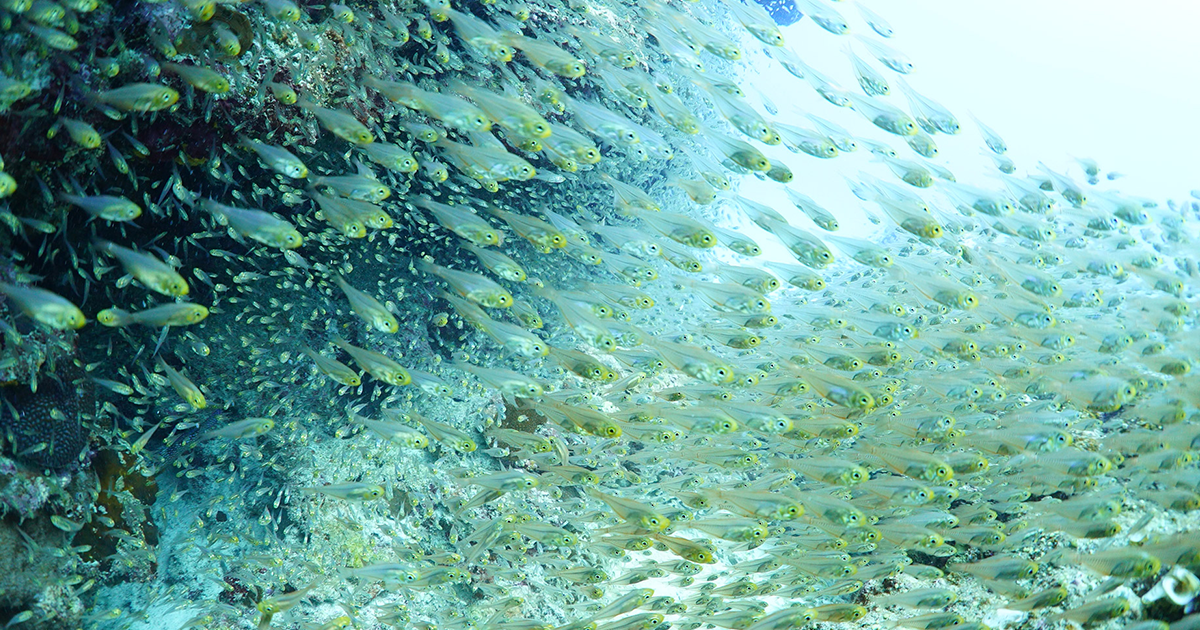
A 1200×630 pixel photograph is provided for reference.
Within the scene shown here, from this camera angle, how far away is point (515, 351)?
14.7 feet

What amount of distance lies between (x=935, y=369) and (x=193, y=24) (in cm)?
766

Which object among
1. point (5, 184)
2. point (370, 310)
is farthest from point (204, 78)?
point (370, 310)

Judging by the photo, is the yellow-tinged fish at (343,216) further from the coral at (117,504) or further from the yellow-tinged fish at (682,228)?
the coral at (117,504)

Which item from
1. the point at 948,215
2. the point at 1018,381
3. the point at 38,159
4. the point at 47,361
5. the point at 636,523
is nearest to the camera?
the point at 38,159

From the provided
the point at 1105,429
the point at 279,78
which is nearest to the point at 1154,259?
the point at 1105,429

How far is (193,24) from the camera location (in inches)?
153

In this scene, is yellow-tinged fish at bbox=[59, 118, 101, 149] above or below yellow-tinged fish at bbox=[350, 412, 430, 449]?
above

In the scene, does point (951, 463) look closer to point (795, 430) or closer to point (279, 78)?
point (795, 430)

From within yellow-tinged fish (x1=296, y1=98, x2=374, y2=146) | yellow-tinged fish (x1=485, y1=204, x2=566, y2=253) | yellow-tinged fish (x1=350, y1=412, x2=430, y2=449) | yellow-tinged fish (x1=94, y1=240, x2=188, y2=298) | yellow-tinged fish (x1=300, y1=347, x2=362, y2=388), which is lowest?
yellow-tinged fish (x1=350, y1=412, x2=430, y2=449)

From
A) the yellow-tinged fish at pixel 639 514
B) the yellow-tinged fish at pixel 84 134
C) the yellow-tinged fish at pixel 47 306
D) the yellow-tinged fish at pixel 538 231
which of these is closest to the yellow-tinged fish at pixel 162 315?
the yellow-tinged fish at pixel 47 306

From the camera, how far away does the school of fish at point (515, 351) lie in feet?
12.5

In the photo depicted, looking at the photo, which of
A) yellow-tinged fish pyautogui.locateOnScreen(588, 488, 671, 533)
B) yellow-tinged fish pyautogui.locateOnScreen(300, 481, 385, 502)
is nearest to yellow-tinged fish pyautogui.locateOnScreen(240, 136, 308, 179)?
yellow-tinged fish pyautogui.locateOnScreen(300, 481, 385, 502)

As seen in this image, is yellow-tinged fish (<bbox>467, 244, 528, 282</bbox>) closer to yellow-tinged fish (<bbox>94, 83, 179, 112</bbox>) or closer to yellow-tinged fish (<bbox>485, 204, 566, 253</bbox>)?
yellow-tinged fish (<bbox>485, 204, 566, 253</bbox>)

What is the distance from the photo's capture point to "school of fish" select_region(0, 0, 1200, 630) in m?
3.79
